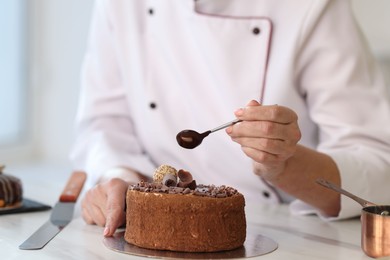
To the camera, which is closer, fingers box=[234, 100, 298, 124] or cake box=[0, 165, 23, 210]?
fingers box=[234, 100, 298, 124]

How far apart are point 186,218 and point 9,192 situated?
18.6 inches

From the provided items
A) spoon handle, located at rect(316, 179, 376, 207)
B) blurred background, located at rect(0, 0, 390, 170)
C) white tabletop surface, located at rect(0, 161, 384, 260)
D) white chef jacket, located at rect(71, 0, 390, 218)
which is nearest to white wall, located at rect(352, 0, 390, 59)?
white chef jacket, located at rect(71, 0, 390, 218)

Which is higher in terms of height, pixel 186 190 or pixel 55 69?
pixel 55 69

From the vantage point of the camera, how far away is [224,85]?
169cm

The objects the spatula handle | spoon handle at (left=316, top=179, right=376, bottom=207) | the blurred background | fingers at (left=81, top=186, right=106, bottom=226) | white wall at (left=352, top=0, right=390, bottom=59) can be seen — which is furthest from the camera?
the blurred background

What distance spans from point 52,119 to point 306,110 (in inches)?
64.2

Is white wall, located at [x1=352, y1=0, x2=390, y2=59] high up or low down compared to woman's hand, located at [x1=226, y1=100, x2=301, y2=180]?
up

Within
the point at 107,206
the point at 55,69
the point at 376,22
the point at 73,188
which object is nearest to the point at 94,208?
the point at 107,206

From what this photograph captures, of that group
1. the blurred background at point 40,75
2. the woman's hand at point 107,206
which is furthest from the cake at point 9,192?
the blurred background at point 40,75

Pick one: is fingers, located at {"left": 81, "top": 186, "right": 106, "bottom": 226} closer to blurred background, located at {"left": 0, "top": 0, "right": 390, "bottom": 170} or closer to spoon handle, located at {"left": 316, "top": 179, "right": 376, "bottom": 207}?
spoon handle, located at {"left": 316, "top": 179, "right": 376, "bottom": 207}

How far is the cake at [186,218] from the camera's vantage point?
3.77 feet

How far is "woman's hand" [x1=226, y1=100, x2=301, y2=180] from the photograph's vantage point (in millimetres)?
1200

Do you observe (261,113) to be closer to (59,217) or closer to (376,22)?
(59,217)

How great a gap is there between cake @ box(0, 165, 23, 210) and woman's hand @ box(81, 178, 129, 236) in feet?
0.52
